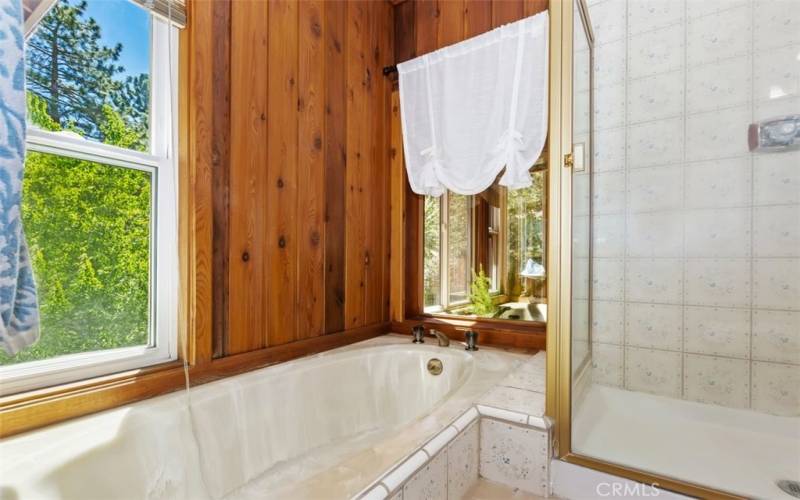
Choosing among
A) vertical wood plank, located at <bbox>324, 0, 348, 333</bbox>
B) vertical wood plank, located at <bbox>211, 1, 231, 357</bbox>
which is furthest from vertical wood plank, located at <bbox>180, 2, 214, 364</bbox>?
vertical wood plank, located at <bbox>324, 0, 348, 333</bbox>

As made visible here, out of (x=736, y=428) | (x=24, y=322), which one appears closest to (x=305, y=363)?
(x=24, y=322)

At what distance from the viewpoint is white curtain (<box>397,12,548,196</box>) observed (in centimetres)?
171

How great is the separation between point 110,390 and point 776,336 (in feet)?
7.95

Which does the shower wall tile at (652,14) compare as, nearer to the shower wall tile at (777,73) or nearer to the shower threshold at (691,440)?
the shower wall tile at (777,73)

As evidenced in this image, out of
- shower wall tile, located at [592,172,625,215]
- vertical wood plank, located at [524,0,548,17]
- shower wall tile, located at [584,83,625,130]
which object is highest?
vertical wood plank, located at [524,0,548,17]

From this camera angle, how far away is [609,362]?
1.85 m

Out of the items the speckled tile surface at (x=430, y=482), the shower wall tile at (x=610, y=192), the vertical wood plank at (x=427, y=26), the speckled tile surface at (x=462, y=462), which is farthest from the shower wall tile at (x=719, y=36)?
the speckled tile surface at (x=430, y=482)

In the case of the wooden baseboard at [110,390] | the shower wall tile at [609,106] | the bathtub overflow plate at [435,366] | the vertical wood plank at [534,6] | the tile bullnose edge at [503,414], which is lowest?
the bathtub overflow plate at [435,366]

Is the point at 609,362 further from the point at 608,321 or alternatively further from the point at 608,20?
the point at 608,20

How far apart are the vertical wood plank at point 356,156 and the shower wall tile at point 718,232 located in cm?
158

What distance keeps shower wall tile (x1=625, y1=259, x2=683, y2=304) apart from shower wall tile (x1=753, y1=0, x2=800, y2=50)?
941 millimetres

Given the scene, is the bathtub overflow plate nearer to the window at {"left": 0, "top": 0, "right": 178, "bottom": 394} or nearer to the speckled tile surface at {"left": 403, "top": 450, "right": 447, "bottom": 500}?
the speckled tile surface at {"left": 403, "top": 450, "right": 447, "bottom": 500}

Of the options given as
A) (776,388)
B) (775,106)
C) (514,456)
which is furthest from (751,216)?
(514,456)

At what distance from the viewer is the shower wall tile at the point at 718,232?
1.61 meters
